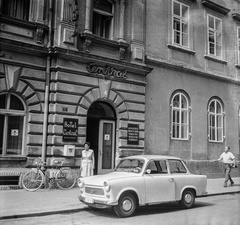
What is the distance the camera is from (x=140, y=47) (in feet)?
50.3

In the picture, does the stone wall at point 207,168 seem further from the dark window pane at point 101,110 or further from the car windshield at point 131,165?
the car windshield at point 131,165

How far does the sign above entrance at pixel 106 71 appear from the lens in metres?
13.6

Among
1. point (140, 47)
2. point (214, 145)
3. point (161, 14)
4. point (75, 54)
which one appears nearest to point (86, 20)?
point (75, 54)

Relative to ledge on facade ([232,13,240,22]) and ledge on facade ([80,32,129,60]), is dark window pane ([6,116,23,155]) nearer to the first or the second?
ledge on facade ([80,32,129,60])

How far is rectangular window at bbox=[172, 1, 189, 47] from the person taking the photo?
1725cm

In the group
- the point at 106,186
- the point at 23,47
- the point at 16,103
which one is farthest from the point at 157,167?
the point at 23,47

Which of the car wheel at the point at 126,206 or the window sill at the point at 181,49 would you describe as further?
the window sill at the point at 181,49

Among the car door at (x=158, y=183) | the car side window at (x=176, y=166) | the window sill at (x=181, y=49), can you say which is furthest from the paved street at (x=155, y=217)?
the window sill at (x=181, y=49)

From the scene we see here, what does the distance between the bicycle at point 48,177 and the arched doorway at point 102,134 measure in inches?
82.1

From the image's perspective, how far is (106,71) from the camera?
14.0 m

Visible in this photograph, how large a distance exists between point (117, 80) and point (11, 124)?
485 cm

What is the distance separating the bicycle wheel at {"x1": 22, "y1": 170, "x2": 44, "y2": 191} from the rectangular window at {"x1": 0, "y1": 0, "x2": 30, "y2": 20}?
581 cm

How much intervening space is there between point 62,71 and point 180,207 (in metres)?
6.68

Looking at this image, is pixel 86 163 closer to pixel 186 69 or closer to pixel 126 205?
pixel 126 205
